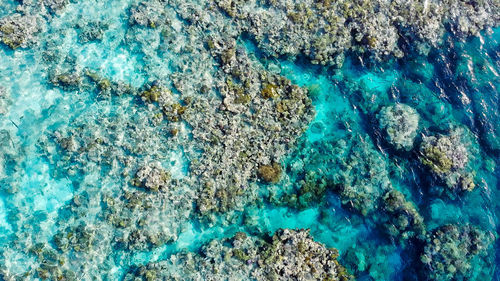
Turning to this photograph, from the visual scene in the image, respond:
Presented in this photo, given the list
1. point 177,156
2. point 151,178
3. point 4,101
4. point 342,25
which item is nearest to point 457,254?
point 342,25

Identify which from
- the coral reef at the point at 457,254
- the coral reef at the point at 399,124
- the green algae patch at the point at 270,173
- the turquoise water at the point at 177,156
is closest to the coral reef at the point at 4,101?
the turquoise water at the point at 177,156

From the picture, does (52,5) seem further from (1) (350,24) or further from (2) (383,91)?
(2) (383,91)

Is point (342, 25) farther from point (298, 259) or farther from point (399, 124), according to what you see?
point (298, 259)

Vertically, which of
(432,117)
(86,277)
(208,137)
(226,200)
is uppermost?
(432,117)

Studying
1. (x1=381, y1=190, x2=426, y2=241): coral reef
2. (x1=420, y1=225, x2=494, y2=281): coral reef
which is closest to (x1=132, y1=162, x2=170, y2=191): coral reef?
(x1=381, y1=190, x2=426, y2=241): coral reef

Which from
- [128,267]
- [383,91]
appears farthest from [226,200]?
[383,91]

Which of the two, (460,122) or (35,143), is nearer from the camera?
(35,143)
